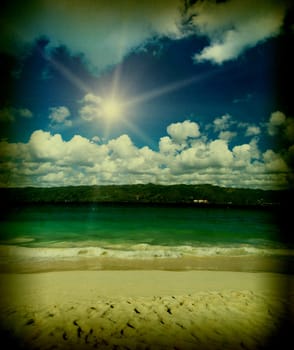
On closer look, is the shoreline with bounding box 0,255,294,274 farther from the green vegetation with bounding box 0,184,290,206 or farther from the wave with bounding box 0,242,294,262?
the green vegetation with bounding box 0,184,290,206

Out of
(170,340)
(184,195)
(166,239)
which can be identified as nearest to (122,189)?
(184,195)

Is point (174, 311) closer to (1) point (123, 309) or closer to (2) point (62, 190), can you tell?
(1) point (123, 309)

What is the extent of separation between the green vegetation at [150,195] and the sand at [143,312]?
32643 millimetres

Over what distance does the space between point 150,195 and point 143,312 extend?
56.9 m

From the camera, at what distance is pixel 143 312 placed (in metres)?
3.32

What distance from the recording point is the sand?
2605 mm

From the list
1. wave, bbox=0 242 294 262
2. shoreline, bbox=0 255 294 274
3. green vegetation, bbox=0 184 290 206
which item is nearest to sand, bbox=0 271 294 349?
shoreline, bbox=0 255 294 274

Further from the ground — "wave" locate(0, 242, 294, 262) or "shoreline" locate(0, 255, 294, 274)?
"shoreline" locate(0, 255, 294, 274)

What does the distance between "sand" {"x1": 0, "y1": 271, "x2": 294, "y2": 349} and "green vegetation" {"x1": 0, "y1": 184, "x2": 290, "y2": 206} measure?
32.6 m

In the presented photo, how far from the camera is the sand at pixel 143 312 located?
261 centimetres

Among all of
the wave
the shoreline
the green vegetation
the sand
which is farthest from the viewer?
the green vegetation

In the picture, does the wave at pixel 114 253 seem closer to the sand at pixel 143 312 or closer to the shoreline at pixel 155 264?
the shoreline at pixel 155 264

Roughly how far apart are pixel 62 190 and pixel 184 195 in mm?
24899

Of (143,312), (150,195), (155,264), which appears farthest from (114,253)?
(150,195)
